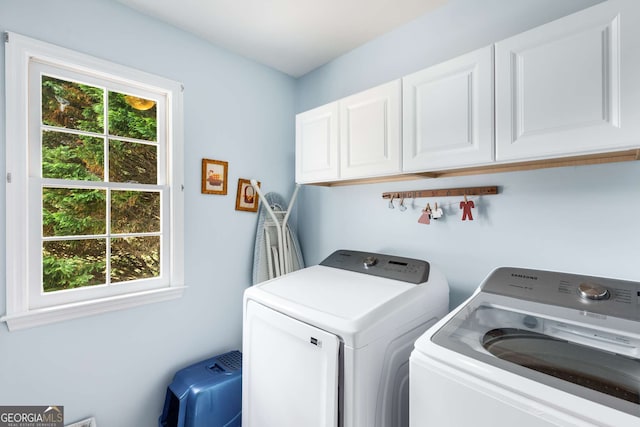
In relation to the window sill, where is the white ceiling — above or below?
above

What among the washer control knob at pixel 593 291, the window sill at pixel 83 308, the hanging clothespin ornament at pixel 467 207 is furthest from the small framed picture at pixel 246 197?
the washer control knob at pixel 593 291

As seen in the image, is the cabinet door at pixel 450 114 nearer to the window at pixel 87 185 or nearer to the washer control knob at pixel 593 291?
the washer control knob at pixel 593 291

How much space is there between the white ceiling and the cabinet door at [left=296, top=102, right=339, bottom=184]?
1.80 ft

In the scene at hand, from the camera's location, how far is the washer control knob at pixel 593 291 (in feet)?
3.56

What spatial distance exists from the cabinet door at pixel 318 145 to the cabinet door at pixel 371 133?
2.6 inches

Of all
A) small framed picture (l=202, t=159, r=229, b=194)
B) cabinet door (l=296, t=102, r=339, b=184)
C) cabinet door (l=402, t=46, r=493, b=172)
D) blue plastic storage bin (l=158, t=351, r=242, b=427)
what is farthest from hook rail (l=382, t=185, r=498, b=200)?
blue plastic storage bin (l=158, t=351, r=242, b=427)

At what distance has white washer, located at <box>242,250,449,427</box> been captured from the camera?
1.12 meters

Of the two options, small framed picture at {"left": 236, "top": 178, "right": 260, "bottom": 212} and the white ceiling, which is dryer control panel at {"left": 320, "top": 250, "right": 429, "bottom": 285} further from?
the white ceiling

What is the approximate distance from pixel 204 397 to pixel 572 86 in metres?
2.34

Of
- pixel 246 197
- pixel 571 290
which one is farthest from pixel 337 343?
pixel 246 197

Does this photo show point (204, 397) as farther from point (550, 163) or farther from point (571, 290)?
point (550, 163)

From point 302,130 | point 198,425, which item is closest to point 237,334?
point 198,425

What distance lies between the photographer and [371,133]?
1706 mm

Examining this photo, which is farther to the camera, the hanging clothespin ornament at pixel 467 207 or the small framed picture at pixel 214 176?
the small framed picture at pixel 214 176
